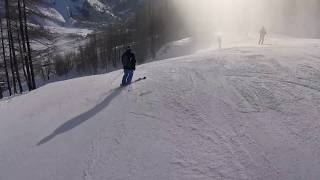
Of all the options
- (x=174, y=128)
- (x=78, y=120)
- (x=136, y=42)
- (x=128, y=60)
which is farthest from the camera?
(x=136, y=42)

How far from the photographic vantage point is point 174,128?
54.0 feet

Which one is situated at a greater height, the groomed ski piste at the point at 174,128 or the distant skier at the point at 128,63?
the distant skier at the point at 128,63

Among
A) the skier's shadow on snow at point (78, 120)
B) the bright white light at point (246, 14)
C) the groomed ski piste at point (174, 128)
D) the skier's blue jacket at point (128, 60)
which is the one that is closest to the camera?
the groomed ski piste at point (174, 128)

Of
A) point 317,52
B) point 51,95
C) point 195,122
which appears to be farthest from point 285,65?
point 51,95

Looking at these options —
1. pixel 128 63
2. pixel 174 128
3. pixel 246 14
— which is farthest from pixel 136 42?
pixel 174 128

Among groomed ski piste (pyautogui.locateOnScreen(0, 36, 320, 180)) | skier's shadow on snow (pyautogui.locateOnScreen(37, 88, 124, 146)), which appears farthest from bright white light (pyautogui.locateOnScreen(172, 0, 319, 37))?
skier's shadow on snow (pyautogui.locateOnScreen(37, 88, 124, 146))

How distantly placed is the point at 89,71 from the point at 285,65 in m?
91.7

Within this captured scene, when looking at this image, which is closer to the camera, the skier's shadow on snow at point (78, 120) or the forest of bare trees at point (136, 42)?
the skier's shadow on snow at point (78, 120)

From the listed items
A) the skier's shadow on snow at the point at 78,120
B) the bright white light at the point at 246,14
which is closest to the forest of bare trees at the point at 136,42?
the bright white light at the point at 246,14

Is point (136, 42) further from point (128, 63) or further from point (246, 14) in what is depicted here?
point (128, 63)

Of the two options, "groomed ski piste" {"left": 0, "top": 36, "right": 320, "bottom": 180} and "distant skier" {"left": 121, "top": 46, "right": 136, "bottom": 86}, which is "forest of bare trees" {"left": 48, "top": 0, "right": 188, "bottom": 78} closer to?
"distant skier" {"left": 121, "top": 46, "right": 136, "bottom": 86}

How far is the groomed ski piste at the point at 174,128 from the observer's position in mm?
14023

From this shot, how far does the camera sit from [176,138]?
51.5 ft

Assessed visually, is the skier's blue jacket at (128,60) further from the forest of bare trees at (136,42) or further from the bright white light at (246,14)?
the bright white light at (246,14)
